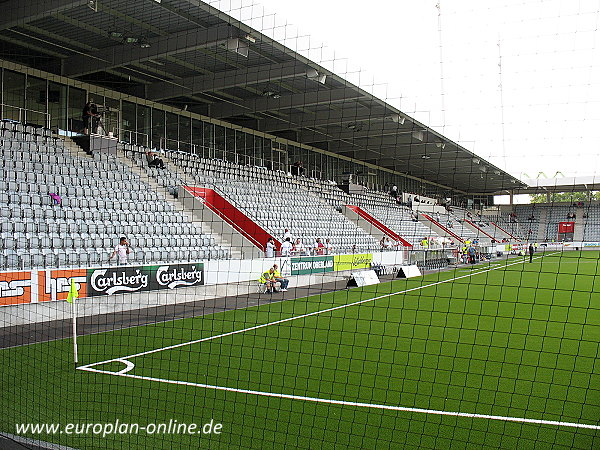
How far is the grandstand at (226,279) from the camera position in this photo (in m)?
5.62

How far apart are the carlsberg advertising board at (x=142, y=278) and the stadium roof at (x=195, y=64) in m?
6.00

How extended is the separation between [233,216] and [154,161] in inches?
139

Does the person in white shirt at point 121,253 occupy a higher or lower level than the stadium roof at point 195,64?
lower

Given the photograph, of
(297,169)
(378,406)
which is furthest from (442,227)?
(378,406)

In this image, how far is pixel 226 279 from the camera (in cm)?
1574

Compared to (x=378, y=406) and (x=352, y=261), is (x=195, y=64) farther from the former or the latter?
(x=378, y=406)

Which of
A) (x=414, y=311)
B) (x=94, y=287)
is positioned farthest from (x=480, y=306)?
(x=94, y=287)

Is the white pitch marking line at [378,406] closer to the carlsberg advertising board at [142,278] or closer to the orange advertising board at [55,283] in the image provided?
the orange advertising board at [55,283]

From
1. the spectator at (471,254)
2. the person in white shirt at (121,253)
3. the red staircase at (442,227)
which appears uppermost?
the person in white shirt at (121,253)

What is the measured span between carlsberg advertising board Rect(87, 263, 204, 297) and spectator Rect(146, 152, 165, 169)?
7069mm

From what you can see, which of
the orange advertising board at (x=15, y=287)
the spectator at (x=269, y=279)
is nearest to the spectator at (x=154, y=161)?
the spectator at (x=269, y=279)

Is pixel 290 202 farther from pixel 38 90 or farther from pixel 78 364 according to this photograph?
pixel 78 364

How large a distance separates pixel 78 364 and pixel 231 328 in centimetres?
343

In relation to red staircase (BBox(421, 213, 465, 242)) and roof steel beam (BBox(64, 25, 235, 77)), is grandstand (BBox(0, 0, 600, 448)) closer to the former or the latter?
roof steel beam (BBox(64, 25, 235, 77))
